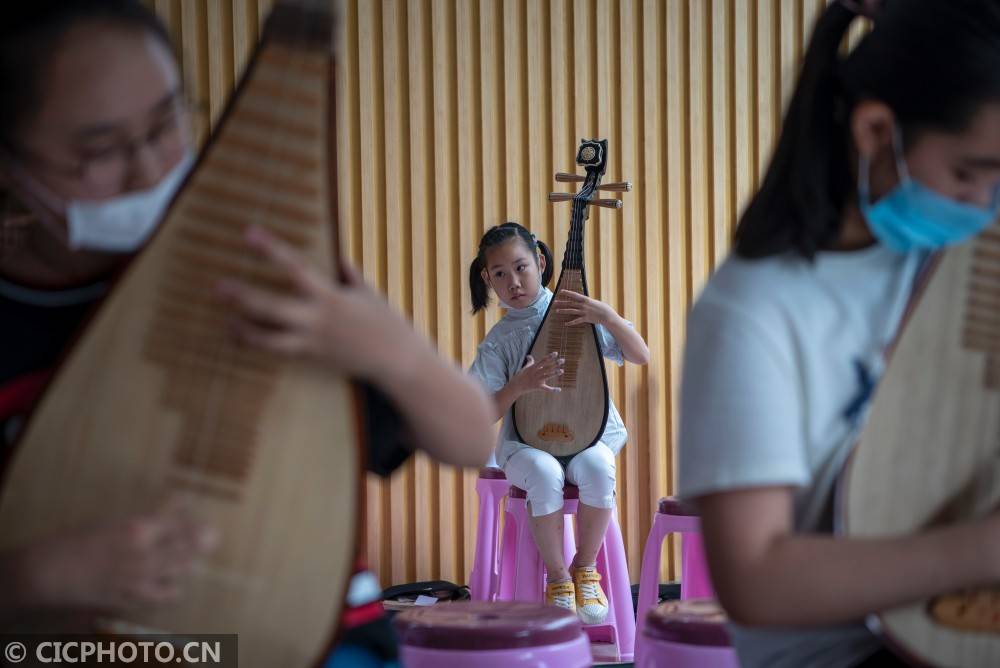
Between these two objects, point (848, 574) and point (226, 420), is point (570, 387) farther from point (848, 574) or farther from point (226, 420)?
point (226, 420)

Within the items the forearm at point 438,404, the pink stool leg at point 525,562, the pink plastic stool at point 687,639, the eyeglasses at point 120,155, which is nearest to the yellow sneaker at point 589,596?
the pink stool leg at point 525,562

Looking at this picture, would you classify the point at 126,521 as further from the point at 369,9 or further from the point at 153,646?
the point at 369,9

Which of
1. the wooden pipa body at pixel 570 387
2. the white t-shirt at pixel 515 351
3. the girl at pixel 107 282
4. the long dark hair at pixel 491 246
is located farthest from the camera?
the long dark hair at pixel 491 246

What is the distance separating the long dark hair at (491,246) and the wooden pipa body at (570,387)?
18.0 inches

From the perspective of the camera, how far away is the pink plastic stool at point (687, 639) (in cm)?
148

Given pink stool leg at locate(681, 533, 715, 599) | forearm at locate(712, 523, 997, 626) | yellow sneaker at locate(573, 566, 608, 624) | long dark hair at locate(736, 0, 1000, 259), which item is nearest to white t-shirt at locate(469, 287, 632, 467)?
yellow sneaker at locate(573, 566, 608, 624)

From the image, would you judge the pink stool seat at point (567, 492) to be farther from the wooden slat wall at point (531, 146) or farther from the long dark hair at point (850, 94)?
the long dark hair at point (850, 94)

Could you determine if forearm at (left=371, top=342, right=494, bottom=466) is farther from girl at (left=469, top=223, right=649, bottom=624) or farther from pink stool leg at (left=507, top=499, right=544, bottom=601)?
pink stool leg at (left=507, top=499, right=544, bottom=601)

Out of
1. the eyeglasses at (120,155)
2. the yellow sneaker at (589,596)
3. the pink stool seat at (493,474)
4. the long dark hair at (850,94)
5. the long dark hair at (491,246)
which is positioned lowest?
the yellow sneaker at (589,596)

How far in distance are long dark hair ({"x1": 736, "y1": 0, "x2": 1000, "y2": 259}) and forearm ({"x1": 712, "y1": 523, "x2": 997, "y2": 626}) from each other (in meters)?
0.28

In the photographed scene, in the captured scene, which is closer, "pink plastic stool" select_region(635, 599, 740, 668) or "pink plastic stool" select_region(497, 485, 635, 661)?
"pink plastic stool" select_region(635, 599, 740, 668)

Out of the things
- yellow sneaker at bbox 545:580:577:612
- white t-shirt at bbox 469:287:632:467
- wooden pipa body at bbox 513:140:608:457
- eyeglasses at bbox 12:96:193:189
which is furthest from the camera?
white t-shirt at bbox 469:287:632:467

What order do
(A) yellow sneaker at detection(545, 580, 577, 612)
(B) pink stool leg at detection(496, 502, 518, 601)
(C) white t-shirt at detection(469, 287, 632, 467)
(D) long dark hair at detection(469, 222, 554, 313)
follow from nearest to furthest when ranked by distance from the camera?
(A) yellow sneaker at detection(545, 580, 577, 612) → (B) pink stool leg at detection(496, 502, 518, 601) → (C) white t-shirt at detection(469, 287, 632, 467) → (D) long dark hair at detection(469, 222, 554, 313)

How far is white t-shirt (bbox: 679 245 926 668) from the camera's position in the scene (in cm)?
89
